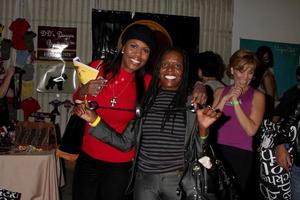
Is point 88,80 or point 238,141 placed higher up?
point 88,80

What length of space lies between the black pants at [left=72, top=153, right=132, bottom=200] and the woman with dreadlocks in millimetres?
160

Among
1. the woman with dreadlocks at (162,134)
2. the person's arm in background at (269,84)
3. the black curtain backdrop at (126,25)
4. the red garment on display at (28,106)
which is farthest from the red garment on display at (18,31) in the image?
the woman with dreadlocks at (162,134)

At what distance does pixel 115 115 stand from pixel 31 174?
1.76m

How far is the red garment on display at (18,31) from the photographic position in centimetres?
619

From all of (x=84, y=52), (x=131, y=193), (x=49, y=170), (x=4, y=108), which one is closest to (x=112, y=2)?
(x=84, y=52)

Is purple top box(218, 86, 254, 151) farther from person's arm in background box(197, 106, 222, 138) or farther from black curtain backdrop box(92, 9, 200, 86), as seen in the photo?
black curtain backdrop box(92, 9, 200, 86)

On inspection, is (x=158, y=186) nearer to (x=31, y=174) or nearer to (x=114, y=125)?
(x=114, y=125)

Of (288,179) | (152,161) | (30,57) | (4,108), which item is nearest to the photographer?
(152,161)

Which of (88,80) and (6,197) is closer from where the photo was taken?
(88,80)

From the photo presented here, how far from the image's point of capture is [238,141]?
9.52ft

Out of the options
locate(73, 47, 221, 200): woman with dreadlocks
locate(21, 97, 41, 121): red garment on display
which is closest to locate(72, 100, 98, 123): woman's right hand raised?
locate(73, 47, 221, 200): woman with dreadlocks

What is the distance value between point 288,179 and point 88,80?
154 centimetres

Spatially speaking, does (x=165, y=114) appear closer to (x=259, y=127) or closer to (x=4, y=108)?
(x=259, y=127)

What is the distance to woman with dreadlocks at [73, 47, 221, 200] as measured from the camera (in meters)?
2.31
